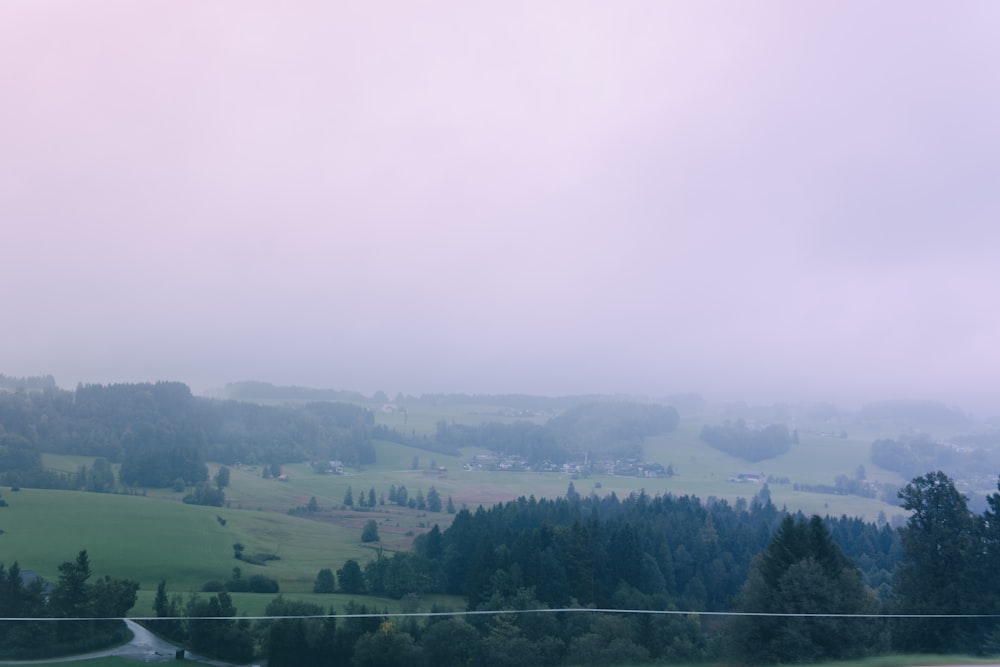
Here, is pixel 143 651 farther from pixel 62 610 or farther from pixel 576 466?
pixel 576 466

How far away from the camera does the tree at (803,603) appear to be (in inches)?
503

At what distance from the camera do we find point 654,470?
98.3 meters

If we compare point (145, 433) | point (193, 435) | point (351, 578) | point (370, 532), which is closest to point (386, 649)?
point (351, 578)

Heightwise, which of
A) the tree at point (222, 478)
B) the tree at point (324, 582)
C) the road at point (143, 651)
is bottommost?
the tree at point (324, 582)

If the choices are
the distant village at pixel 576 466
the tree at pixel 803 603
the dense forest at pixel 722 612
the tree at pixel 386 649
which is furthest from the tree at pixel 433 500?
the tree at pixel 386 649

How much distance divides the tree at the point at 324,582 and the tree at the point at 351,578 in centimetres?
36

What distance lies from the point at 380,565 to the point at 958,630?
2231 centimetres

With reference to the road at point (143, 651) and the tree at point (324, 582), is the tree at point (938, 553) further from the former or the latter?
the tree at point (324, 582)

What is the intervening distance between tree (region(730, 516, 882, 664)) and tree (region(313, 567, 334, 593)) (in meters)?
15.8

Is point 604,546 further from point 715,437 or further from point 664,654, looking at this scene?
point 715,437

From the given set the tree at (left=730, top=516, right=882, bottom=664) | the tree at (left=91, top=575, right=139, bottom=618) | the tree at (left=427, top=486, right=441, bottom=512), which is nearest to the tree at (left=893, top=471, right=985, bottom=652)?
the tree at (left=730, top=516, right=882, bottom=664)

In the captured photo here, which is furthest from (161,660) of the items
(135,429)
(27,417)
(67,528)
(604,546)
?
(135,429)

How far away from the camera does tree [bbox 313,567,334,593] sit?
26.7m

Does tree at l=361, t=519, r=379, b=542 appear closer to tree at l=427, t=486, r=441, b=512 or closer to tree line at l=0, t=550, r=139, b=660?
tree at l=427, t=486, r=441, b=512
